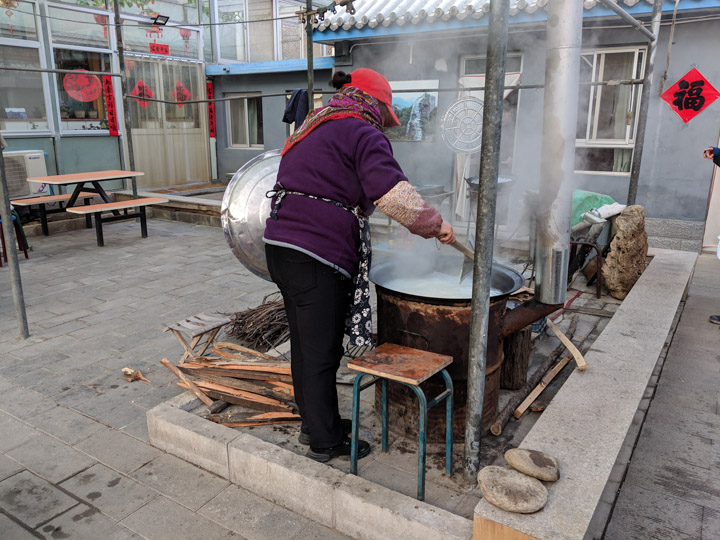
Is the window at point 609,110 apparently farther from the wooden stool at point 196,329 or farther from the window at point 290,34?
the window at point 290,34

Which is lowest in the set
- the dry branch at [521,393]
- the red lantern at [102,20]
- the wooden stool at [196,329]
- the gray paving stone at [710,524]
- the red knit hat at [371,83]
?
the gray paving stone at [710,524]

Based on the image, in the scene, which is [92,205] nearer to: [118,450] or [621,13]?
[118,450]

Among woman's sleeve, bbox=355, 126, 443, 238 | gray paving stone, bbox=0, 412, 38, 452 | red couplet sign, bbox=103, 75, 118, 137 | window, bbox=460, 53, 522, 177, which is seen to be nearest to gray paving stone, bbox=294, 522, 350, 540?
woman's sleeve, bbox=355, 126, 443, 238

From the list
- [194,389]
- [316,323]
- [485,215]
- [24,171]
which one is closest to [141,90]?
[24,171]

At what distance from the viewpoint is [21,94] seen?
1157cm

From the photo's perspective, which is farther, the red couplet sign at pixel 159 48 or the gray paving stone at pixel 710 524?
the red couplet sign at pixel 159 48

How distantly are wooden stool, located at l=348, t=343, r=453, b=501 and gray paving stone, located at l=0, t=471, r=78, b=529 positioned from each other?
1.60 m

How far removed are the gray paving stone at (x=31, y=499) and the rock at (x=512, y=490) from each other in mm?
2216

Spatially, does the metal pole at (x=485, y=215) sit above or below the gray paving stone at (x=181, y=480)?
above

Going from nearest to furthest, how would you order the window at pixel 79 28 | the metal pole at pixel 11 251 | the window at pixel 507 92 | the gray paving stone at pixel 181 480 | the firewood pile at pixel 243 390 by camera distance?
1. the gray paving stone at pixel 181 480
2. the firewood pile at pixel 243 390
3. the metal pole at pixel 11 251
4. the window at pixel 507 92
5. the window at pixel 79 28

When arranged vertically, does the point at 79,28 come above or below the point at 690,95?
above

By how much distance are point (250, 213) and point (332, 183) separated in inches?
46.8

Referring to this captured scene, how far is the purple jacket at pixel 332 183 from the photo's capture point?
2725mm

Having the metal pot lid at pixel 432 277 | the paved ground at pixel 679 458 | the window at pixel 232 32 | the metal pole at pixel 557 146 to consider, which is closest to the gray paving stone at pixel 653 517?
the paved ground at pixel 679 458
